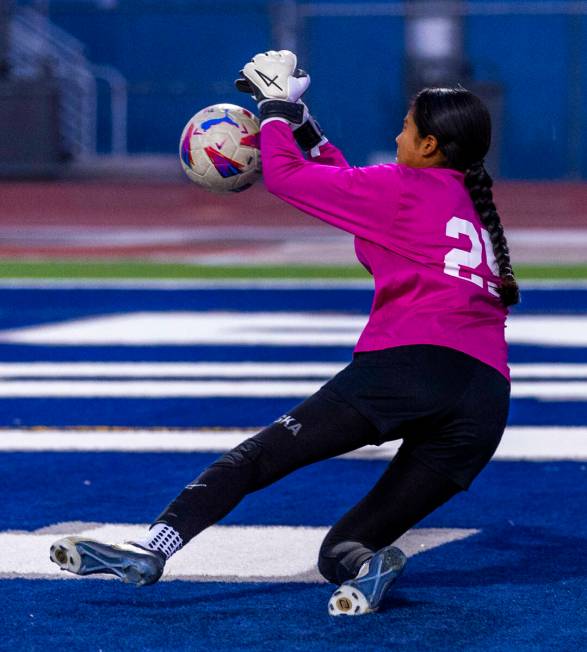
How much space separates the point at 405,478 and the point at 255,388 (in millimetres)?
4432

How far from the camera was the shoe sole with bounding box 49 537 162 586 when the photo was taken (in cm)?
434

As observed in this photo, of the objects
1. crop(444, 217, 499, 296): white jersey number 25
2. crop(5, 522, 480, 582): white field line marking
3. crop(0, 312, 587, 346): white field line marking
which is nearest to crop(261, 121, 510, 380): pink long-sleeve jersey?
crop(444, 217, 499, 296): white jersey number 25

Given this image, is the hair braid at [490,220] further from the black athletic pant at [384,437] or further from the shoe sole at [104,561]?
the shoe sole at [104,561]

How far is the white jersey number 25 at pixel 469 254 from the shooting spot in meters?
4.64

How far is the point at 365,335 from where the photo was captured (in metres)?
4.70

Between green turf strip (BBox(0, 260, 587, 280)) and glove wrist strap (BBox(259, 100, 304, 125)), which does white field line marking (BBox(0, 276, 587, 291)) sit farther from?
glove wrist strap (BBox(259, 100, 304, 125))

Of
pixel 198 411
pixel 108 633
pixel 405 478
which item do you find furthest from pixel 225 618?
pixel 198 411

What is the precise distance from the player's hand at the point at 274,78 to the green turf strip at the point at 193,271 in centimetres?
1141

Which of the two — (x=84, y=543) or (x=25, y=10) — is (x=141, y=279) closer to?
(x=84, y=543)

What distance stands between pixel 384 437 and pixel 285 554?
79cm

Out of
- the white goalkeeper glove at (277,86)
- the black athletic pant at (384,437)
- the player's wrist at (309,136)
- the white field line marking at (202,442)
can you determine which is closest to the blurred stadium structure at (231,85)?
the white field line marking at (202,442)

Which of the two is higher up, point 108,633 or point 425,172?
point 425,172

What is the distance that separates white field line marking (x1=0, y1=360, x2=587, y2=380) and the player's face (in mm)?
4753

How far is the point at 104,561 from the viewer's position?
436cm
